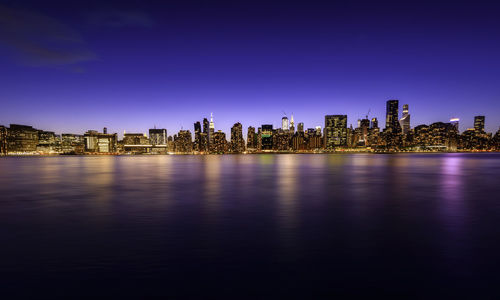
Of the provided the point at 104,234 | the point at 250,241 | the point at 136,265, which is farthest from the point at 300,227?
the point at 104,234

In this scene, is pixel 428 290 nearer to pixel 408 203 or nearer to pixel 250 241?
pixel 250 241

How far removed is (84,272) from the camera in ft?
33.3

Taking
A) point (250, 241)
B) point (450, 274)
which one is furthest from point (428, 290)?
point (250, 241)

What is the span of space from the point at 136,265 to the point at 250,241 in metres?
5.38

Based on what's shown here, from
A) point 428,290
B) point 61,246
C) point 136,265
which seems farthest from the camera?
point 61,246

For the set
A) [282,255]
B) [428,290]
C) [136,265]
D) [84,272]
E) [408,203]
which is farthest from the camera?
[408,203]

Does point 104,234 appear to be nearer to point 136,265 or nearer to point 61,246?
point 61,246

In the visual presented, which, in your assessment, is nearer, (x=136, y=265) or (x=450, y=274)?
(x=450, y=274)

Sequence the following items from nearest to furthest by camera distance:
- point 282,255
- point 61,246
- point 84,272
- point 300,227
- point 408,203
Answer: point 84,272 → point 282,255 → point 61,246 → point 300,227 → point 408,203

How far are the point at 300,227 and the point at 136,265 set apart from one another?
9.49 metres

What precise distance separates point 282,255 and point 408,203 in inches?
705

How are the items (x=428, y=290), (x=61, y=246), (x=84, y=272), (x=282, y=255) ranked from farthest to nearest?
(x=61, y=246)
(x=282, y=255)
(x=84, y=272)
(x=428, y=290)

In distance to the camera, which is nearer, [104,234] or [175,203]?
[104,234]

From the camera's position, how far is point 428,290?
29.3ft
